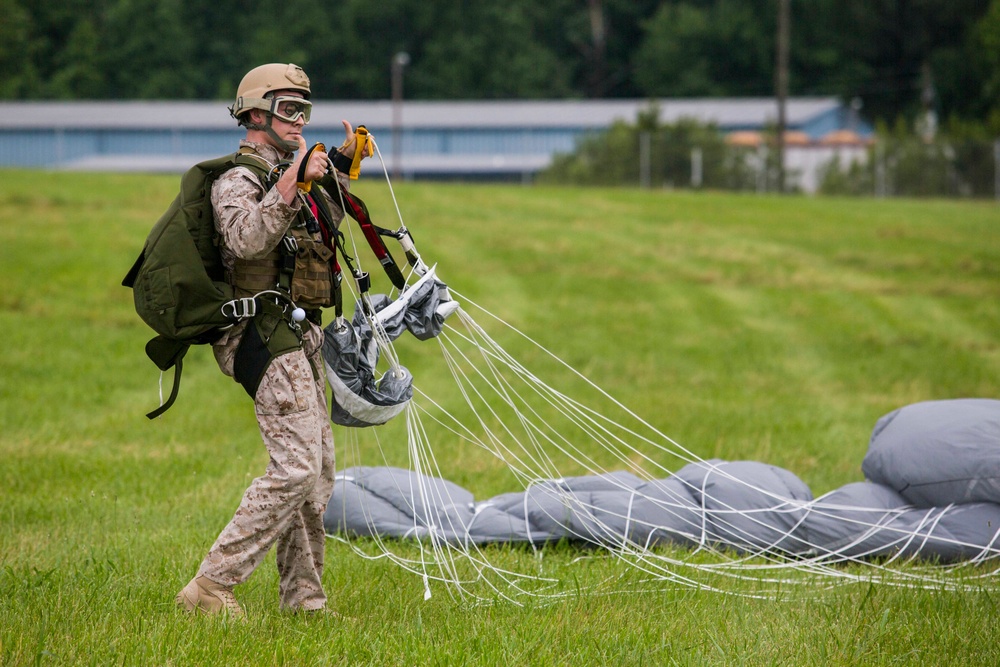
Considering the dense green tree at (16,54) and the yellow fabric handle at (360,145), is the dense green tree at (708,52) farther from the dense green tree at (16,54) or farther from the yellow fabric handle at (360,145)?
the yellow fabric handle at (360,145)

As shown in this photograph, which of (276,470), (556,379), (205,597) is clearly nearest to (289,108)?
(276,470)

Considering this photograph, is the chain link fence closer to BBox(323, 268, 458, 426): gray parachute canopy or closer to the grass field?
the grass field

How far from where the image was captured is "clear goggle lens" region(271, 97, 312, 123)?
13.3 feet

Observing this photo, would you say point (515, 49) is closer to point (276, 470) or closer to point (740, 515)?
point (740, 515)

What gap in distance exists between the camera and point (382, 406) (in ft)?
13.7

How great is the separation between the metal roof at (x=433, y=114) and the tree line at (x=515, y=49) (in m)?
3.00

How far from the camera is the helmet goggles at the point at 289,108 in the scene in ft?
13.3

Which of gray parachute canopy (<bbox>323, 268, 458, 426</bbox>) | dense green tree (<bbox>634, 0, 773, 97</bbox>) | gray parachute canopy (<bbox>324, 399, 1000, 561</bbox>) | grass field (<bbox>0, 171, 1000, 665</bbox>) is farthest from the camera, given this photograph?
dense green tree (<bbox>634, 0, 773, 97</bbox>)

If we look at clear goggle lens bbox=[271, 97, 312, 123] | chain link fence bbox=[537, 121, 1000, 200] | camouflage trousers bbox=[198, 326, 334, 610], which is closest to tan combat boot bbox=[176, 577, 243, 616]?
camouflage trousers bbox=[198, 326, 334, 610]

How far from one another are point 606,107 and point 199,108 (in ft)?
57.7

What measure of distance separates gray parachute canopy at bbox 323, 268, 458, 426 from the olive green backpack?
0.38 m

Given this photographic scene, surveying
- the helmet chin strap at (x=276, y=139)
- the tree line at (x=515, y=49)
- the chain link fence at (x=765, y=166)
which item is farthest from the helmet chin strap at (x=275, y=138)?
the tree line at (x=515, y=49)

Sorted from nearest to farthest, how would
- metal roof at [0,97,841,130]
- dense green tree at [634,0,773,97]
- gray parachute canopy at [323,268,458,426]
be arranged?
gray parachute canopy at [323,268,458,426]
metal roof at [0,97,841,130]
dense green tree at [634,0,773,97]

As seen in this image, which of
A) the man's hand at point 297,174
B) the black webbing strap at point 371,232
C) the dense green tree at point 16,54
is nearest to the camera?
the man's hand at point 297,174
